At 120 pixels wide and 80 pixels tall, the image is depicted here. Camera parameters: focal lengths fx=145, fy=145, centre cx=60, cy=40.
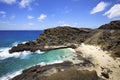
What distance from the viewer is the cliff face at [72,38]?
1786 inches

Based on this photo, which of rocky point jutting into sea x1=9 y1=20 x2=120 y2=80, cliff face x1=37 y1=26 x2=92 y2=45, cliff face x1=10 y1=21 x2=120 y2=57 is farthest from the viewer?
cliff face x1=37 y1=26 x2=92 y2=45

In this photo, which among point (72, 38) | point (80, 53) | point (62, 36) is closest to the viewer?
point (80, 53)

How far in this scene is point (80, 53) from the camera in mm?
38188

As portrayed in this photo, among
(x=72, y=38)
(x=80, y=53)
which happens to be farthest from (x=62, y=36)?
(x=80, y=53)

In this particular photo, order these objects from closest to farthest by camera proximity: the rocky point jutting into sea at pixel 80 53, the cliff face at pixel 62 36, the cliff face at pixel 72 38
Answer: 1. the rocky point jutting into sea at pixel 80 53
2. the cliff face at pixel 72 38
3. the cliff face at pixel 62 36

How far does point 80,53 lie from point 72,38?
20097 millimetres

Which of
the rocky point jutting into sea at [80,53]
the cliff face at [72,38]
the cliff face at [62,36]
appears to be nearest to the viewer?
the rocky point jutting into sea at [80,53]

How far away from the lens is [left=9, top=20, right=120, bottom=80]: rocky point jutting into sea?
21.4 m

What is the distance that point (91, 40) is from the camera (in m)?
51.9

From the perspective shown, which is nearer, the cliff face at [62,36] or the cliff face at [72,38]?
the cliff face at [72,38]

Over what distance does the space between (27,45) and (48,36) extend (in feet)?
38.1

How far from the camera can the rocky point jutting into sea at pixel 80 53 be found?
21417mm

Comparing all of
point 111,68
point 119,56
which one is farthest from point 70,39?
point 111,68

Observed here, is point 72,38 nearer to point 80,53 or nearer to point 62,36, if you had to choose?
point 62,36
